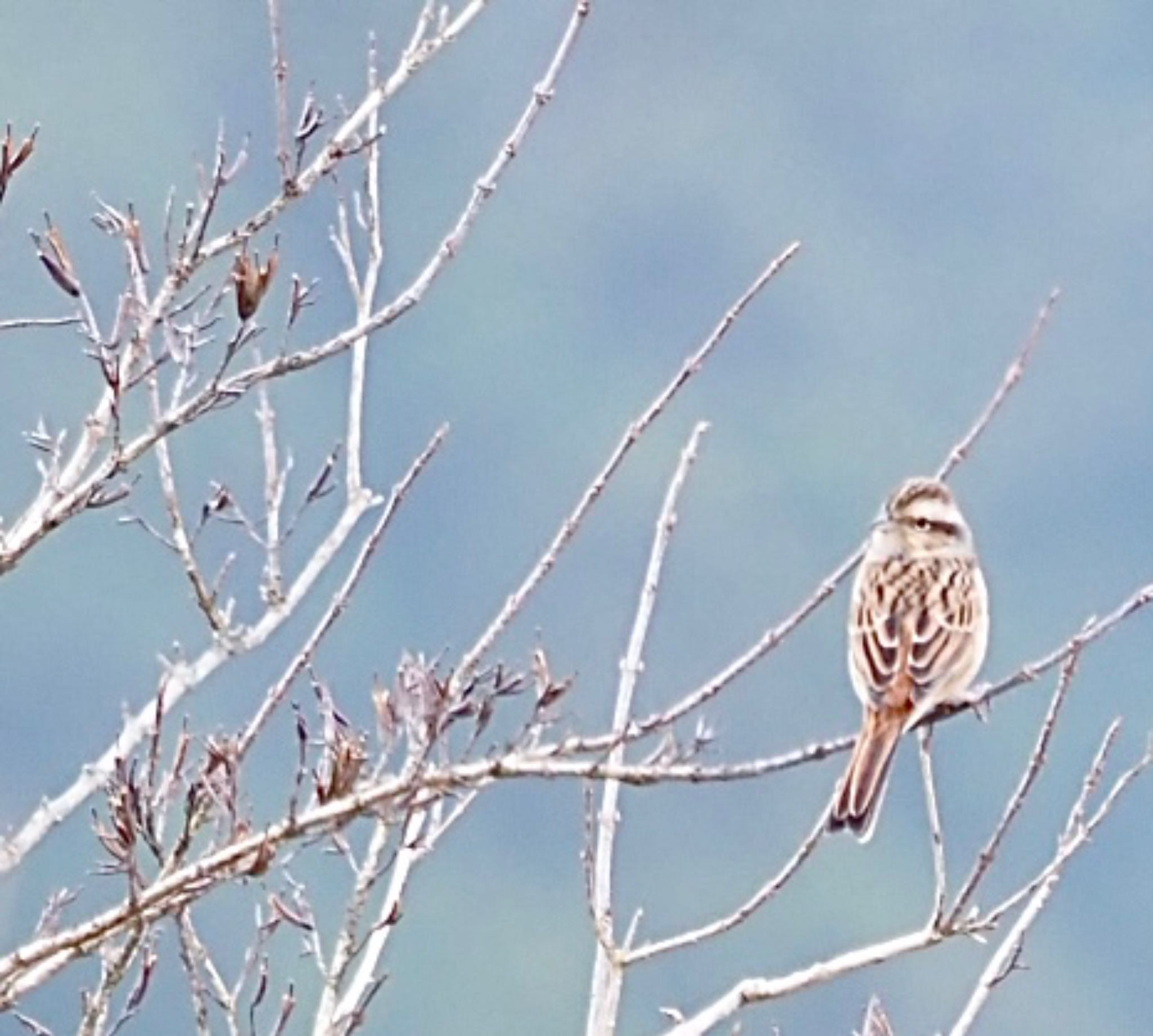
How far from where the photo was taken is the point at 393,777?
4.64 metres

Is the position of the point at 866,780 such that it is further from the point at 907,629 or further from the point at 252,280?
the point at 252,280

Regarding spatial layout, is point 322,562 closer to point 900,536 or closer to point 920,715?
point 920,715

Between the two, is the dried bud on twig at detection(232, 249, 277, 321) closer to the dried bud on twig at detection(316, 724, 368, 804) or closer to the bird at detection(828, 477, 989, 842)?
the dried bud on twig at detection(316, 724, 368, 804)

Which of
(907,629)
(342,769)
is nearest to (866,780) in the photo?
(907,629)

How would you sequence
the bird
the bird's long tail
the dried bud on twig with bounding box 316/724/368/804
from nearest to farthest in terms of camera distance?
the dried bud on twig with bounding box 316/724/368/804
the bird's long tail
the bird

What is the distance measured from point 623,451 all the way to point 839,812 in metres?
2.30

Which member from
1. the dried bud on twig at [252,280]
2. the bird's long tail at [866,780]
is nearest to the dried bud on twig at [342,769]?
the dried bud on twig at [252,280]

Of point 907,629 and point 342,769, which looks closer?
point 342,769

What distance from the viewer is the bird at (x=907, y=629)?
7.51 metres

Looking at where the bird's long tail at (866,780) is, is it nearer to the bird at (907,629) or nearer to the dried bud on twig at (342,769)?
the bird at (907,629)

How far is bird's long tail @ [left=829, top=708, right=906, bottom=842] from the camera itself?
23.7 ft

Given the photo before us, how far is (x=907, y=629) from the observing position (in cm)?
842

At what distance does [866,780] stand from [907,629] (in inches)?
46.0

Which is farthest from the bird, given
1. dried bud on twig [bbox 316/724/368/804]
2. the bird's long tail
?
dried bud on twig [bbox 316/724/368/804]
